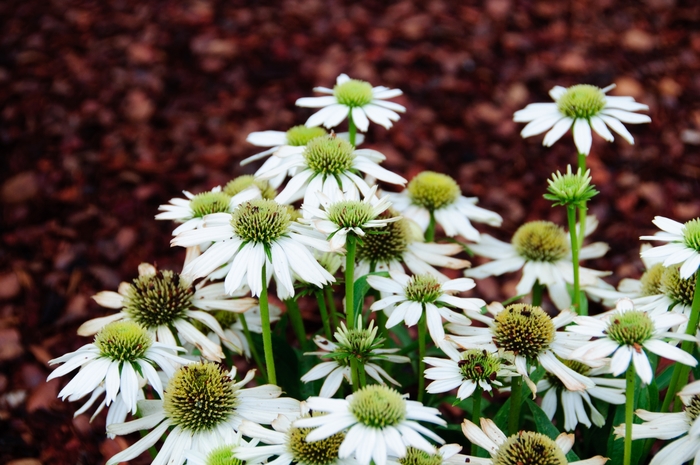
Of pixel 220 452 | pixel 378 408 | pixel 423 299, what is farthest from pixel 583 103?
pixel 220 452

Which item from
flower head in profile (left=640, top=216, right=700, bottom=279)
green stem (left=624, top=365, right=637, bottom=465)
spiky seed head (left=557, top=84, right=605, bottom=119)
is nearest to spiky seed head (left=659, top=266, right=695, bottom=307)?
flower head in profile (left=640, top=216, right=700, bottom=279)

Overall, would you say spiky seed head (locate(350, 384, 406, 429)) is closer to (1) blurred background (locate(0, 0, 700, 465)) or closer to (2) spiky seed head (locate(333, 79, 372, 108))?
(2) spiky seed head (locate(333, 79, 372, 108))

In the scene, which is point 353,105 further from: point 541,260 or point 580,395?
point 580,395

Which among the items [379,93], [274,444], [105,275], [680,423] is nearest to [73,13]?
[105,275]

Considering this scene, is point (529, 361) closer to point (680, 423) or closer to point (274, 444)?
point (680, 423)

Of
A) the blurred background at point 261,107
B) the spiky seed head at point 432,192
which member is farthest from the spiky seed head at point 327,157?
the blurred background at point 261,107

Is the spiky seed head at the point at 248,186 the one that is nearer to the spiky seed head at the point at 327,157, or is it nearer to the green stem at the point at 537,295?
the spiky seed head at the point at 327,157
